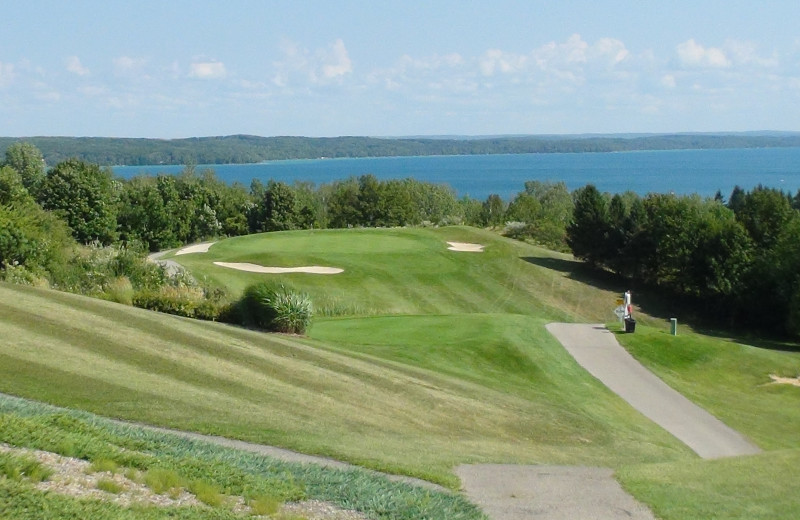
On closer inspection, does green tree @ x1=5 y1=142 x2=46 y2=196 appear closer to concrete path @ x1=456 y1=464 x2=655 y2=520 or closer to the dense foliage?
the dense foliage

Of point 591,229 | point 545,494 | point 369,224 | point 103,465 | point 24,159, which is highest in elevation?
point 24,159

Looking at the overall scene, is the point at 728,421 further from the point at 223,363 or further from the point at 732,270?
the point at 732,270

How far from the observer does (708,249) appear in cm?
4791

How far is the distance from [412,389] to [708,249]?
35882 mm

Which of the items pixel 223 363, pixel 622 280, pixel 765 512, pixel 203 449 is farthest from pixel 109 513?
pixel 622 280

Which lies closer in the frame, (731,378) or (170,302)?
(170,302)

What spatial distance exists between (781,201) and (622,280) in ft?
34.6

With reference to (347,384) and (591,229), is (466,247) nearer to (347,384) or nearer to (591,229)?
Answer: (591,229)

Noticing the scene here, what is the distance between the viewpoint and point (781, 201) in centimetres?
5003

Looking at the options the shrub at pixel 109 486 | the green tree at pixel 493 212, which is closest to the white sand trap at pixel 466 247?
the green tree at pixel 493 212

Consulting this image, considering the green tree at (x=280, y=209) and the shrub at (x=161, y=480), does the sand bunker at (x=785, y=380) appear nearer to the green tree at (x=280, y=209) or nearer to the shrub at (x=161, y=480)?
the shrub at (x=161, y=480)

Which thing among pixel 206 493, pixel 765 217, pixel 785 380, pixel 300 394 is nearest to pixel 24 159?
Answer: pixel 765 217

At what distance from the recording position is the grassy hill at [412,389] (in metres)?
11.4

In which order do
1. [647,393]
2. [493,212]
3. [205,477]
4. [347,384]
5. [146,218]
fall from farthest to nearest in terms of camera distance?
[493,212] → [146,218] → [647,393] → [347,384] → [205,477]
